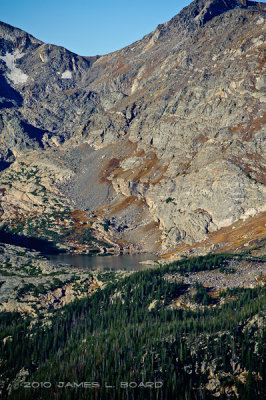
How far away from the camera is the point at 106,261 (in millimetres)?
165000

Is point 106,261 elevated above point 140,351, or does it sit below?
above

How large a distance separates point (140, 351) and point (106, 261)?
366 feet

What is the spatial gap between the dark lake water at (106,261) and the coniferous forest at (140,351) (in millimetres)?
67626

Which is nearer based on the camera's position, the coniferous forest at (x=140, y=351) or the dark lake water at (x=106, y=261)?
the coniferous forest at (x=140, y=351)

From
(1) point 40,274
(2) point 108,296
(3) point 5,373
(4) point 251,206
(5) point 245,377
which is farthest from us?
(4) point 251,206

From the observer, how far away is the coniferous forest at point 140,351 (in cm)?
4656

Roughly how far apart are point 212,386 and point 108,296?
138ft

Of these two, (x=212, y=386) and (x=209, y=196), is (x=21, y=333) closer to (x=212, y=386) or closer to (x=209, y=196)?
(x=212, y=386)

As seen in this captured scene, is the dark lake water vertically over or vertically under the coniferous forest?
over

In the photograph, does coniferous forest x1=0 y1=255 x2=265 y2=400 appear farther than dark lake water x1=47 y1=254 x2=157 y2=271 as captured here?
No

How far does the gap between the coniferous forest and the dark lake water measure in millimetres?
67626

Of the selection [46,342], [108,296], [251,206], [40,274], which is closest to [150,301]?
[108,296]

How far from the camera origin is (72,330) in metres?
68.7

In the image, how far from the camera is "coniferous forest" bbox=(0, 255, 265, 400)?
153ft
